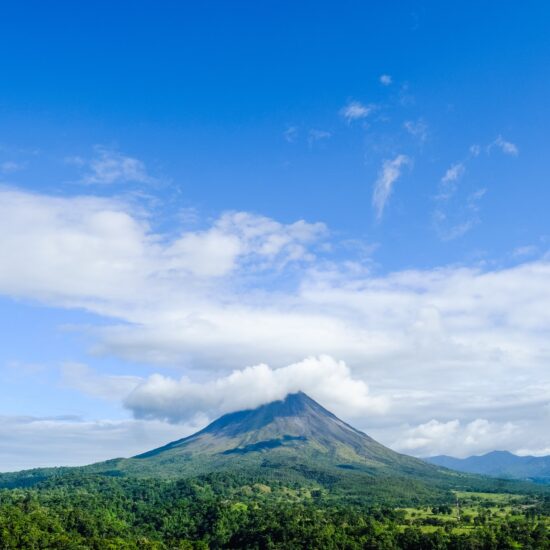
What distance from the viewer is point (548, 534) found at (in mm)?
176875

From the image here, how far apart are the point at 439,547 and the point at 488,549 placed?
1430cm

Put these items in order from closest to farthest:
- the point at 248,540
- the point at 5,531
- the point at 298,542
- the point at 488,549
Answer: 1. the point at 5,531
2. the point at 488,549
3. the point at 298,542
4. the point at 248,540

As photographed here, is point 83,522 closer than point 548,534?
No

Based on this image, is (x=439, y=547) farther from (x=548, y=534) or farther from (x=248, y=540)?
(x=248, y=540)

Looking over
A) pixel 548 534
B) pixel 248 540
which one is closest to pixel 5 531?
pixel 248 540

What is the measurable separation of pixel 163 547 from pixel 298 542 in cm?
4373

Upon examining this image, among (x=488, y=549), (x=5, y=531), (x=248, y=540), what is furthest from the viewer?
(x=248, y=540)

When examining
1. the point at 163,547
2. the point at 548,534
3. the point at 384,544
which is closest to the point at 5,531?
the point at 163,547

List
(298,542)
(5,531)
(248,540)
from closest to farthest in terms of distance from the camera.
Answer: (5,531) → (298,542) → (248,540)

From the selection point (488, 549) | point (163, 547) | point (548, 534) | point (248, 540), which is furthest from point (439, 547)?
point (163, 547)

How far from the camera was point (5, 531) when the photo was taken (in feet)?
509

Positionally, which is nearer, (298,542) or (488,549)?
(488,549)

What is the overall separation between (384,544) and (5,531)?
369ft

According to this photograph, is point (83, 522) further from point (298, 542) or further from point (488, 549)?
point (488, 549)
